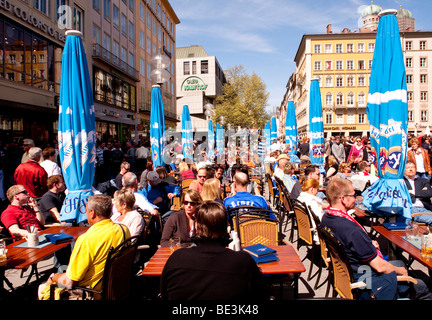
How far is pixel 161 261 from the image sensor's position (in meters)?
3.26

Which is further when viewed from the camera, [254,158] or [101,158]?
[254,158]

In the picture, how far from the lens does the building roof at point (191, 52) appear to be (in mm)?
70519

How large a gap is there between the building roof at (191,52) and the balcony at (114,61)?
129ft

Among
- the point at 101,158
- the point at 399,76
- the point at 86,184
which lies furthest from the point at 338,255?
the point at 101,158

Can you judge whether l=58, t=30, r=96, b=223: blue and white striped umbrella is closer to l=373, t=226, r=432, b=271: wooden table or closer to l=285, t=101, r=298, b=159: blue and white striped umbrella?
l=373, t=226, r=432, b=271: wooden table

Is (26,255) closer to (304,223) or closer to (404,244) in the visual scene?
(304,223)

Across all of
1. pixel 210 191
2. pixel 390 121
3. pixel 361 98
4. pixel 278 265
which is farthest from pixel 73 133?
pixel 361 98

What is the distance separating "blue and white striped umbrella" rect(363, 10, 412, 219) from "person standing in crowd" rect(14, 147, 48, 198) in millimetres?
5915

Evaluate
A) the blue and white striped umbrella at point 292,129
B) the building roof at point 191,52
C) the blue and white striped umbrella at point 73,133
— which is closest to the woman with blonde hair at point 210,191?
the blue and white striped umbrella at point 73,133

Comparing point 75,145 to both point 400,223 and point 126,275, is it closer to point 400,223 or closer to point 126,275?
point 126,275

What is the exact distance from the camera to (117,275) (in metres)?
2.91
